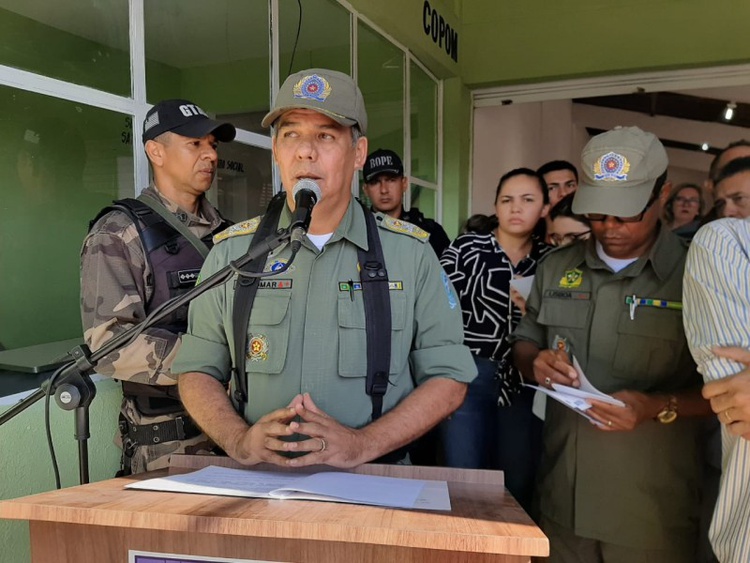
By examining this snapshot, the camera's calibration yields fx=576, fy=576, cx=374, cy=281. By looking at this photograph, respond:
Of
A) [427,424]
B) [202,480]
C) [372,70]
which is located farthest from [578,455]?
[372,70]

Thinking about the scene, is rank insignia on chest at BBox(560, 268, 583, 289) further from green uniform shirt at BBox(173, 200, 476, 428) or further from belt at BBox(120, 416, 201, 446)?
belt at BBox(120, 416, 201, 446)

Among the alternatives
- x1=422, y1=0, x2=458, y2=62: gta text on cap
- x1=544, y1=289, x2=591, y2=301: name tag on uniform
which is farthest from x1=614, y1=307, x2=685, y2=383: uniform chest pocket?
x1=422, y1=0, x2=458, y2=62: gta text on cap

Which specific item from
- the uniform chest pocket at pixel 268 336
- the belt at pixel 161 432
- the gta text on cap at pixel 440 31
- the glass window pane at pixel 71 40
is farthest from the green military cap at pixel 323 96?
the gta text on cap at pixel 440 31

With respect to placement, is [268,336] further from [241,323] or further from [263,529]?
[263,529]

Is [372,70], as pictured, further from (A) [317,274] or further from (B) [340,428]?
(B) [340,428]

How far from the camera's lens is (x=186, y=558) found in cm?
81

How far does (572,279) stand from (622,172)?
1.08ft

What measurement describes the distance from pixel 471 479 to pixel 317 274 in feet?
1.85

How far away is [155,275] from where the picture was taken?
164cm

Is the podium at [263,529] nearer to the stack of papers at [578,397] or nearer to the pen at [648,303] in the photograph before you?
the stack of papers at [578,397]

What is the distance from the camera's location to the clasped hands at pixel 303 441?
1014 millimetres

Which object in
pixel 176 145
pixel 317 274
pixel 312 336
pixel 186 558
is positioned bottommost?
pixel 186 558

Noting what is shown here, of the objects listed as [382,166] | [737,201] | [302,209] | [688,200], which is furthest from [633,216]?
[688,200]

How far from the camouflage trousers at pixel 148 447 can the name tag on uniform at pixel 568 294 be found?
3.61 ft
